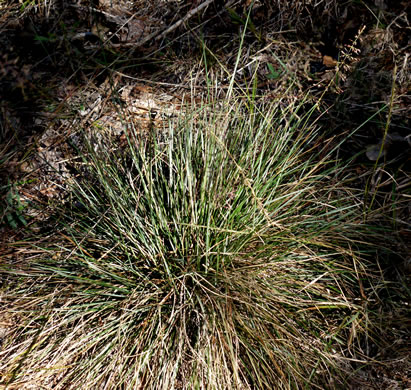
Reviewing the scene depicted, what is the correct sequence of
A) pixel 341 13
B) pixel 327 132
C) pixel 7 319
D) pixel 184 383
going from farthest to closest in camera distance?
pixel 341 13 < pixel 327 132 < pixel 7 319 < pixel 184 383

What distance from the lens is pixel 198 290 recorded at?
184cm

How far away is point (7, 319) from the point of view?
6.58 ft

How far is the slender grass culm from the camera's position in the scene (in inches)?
68.2

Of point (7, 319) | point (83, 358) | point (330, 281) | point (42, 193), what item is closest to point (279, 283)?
point (330, 281)

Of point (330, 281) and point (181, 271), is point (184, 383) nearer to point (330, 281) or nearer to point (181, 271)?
point (181, 271)

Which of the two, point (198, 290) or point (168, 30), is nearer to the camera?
point (198, 290)

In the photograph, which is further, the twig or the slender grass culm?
the twig

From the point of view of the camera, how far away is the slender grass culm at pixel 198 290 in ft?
5.69

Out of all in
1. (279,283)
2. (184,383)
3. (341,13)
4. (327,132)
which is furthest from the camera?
(341,13)

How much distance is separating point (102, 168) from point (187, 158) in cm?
44

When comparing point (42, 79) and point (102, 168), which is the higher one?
point (42, 79)

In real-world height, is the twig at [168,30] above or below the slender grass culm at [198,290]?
above

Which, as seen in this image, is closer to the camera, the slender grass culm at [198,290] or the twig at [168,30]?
the slender grass culm at [198,290]

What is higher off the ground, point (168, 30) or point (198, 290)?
point (168, 30)
